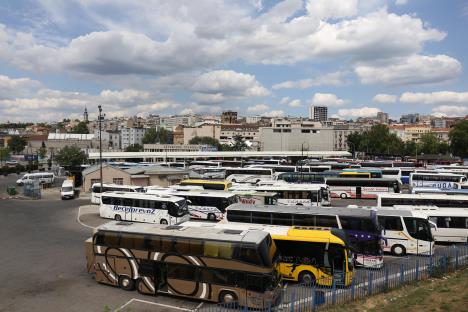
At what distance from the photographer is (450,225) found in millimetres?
22141

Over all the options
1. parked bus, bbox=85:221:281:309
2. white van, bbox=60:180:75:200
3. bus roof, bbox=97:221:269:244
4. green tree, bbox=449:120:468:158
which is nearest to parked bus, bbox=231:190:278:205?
bus roof, bbox=97:221:269:244

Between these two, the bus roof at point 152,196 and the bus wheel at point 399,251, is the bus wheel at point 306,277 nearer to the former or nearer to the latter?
the bus wheel at point 399,251

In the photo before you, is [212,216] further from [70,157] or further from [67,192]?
[70,157]

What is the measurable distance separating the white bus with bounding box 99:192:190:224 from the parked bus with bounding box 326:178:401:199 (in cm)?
2015

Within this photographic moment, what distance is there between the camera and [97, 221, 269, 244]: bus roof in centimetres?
1361

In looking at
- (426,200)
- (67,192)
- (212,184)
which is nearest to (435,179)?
(426,200)

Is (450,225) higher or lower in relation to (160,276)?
higher

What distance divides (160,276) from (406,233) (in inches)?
514

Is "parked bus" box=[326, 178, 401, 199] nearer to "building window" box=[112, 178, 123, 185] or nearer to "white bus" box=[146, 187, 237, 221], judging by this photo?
"white bus" box=[146, 187, 237, 221]

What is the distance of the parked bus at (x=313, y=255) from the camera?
47.9ft

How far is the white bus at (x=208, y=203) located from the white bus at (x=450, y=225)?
14.4m

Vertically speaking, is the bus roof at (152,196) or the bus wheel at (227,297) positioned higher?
the bus roof at (152,196)

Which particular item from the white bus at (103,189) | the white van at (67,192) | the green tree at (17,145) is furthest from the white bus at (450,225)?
the green tree at (17,145)

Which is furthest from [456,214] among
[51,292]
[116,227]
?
[51,292]
